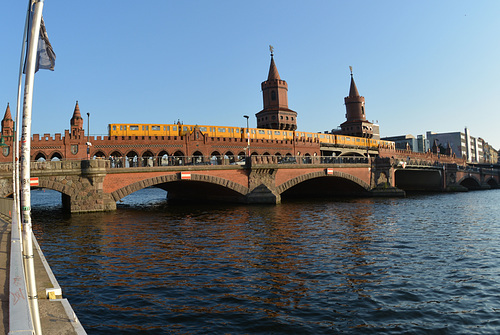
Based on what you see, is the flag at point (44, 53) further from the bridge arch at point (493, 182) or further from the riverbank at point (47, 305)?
the bridge arch at point (493, 182)

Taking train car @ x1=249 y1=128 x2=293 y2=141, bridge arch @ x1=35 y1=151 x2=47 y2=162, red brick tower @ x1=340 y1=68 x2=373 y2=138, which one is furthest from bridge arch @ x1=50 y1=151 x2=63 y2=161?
red brick tower @ x1=340 y1=68 x2=373 y2=138

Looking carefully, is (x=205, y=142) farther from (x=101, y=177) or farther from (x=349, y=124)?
(x=349, y=124)

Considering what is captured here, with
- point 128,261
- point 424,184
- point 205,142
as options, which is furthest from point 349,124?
point 128,261

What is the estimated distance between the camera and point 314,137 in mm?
81500

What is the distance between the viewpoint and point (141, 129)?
58.3 metres

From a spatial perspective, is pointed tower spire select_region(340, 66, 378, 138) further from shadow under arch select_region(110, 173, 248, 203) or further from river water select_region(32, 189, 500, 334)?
river water select_region(32, 189, 500, 334)

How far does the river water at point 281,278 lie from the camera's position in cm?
923

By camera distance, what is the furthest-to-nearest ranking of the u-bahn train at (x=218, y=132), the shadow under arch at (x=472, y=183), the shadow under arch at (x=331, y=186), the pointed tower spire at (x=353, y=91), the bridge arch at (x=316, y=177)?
the pointed tower spire at (x=353, y=91) < the shadow under arch at (x=472, y=183) < the u-bahn train at (x=218, y=132) < the shadow under arch at (x=331, y=186) < the bridge arch at (x=316, y=177)

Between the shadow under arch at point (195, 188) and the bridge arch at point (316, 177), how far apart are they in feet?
16.8

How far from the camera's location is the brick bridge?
3109 centimetres

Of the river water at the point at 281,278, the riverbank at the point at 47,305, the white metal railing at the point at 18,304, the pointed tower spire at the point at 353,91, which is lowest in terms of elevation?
the river water at the point at 281,278

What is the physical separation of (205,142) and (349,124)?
182ft

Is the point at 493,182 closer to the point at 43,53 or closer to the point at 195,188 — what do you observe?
the point at 195,188

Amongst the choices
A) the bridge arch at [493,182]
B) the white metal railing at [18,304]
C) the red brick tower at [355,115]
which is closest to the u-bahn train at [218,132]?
the red brick tower at [355,115]
